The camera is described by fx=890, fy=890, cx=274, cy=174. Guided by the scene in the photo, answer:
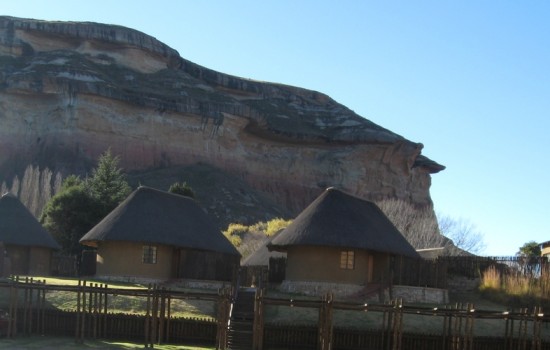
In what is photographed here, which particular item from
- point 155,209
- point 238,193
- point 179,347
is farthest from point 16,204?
point 238,193

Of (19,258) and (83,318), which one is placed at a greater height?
(83,318)

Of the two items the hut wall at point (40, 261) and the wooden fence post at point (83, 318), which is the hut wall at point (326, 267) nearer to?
the wooden fence post at point (83, 318)

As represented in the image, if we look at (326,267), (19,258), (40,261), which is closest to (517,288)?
(326,267)

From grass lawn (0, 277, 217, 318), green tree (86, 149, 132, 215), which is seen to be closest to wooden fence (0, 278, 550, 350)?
grass lawn (0, 277, 217, 318)

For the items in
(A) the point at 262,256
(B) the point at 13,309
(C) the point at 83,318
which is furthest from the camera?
(A) the point at 262,256

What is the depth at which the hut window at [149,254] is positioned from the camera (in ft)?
124

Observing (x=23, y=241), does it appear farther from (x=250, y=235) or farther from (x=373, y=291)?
(x=250, y=235)

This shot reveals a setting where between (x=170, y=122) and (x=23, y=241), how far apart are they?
54826mm

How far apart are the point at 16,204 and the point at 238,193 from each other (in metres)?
46.5

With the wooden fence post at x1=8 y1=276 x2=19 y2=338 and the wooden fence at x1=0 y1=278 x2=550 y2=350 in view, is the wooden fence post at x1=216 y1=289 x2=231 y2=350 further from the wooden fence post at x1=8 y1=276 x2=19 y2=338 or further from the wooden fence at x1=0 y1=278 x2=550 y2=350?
the wooden fence post at x1=8 y1=276 x2=19 y2=338

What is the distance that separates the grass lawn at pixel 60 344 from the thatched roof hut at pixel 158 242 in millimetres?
9868

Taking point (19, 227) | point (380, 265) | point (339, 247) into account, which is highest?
point (339, 247)

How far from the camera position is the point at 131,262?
123ft

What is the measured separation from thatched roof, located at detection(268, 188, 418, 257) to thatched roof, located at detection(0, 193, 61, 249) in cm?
1155
